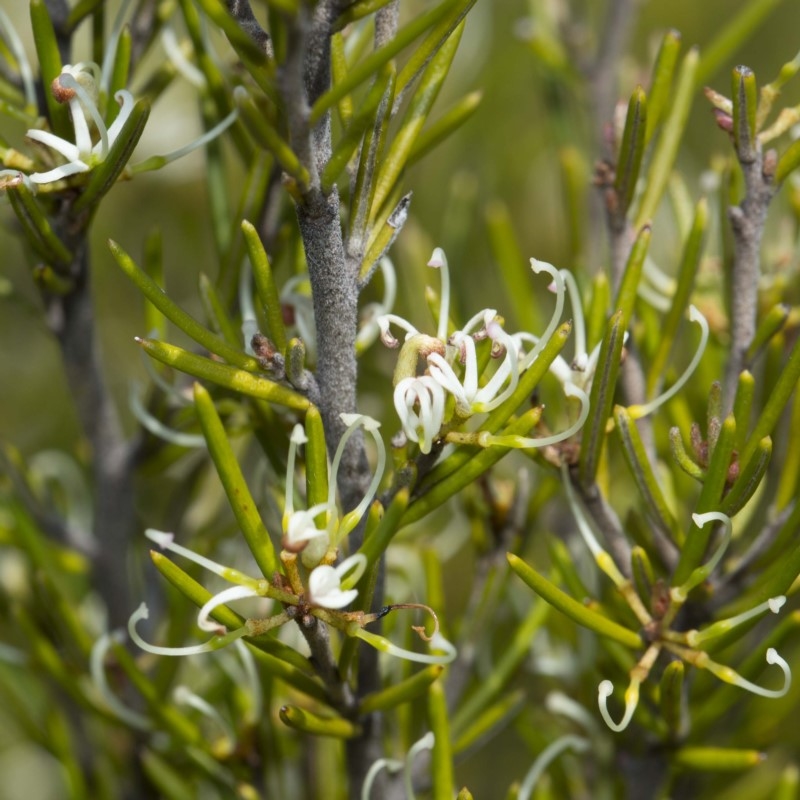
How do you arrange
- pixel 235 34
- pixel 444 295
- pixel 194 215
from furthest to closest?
pixel 194 215
pixel 444 295
pixel 235 34

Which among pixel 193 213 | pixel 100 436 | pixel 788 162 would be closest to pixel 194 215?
pixel 193 213

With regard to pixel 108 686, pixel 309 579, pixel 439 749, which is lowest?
pixel 108 686

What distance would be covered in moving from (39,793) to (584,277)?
0.67m

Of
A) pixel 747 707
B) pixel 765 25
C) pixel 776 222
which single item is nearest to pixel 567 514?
pixel 747 707

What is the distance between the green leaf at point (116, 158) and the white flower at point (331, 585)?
7.2 inches

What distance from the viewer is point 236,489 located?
14.3 inches

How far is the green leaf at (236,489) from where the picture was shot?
0.36m

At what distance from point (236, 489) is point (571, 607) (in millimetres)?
141

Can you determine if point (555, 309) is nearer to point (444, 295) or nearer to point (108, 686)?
point (444, 295)

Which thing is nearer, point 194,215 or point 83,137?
point 83,137

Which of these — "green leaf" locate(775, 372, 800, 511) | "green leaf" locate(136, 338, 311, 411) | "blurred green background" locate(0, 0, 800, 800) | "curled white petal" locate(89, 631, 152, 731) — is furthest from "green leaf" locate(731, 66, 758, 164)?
"blurred green background" locate(0, 0, 800, 800)

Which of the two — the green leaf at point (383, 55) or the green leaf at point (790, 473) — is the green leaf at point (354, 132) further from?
the green leaf at point (790, 473)

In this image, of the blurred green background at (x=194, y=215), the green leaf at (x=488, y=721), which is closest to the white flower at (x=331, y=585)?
the green leaf at (x=488, y=721)

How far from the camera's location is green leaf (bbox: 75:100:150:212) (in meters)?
0.38
